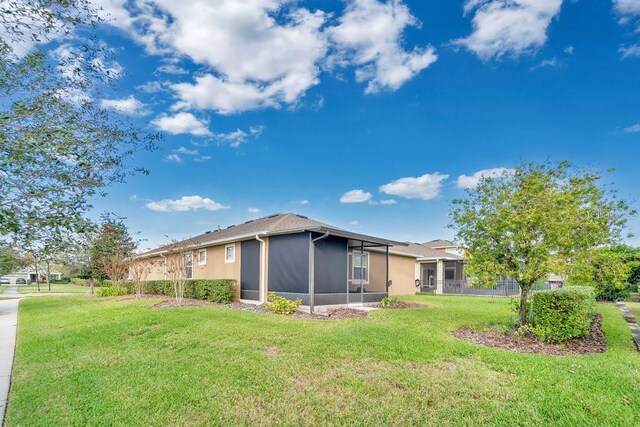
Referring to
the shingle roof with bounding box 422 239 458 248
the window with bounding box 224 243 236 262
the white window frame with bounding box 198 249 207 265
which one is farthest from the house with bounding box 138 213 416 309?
the shingle roof with bounding box 422 239 458 248

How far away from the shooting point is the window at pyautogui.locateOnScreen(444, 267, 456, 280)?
29906 millimetres

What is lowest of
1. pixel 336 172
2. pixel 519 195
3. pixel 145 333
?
pixel 145 333

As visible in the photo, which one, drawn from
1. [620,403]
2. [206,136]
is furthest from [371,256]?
[620,403]

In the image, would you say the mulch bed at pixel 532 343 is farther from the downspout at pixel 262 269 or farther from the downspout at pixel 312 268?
the downspout at pixel 262 269

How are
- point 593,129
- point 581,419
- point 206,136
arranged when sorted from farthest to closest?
point 206,136, point 593,129, point 581,419

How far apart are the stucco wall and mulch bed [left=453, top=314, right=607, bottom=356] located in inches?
577

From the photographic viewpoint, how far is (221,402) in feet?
16.1

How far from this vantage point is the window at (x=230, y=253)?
55.3ft

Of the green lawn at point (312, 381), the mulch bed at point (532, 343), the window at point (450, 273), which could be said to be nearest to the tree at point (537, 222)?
the mulch bed at point (532, 343)

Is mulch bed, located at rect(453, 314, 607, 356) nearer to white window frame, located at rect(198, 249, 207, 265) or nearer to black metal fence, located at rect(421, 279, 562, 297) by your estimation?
white window frame, located at rect(198, 249, 207, 265)

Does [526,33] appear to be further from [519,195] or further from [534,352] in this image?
[534,352]

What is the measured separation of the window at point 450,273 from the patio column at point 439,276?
126 centimetres

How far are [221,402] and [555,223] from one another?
730 centimetres

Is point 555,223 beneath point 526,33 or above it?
A: beneath
